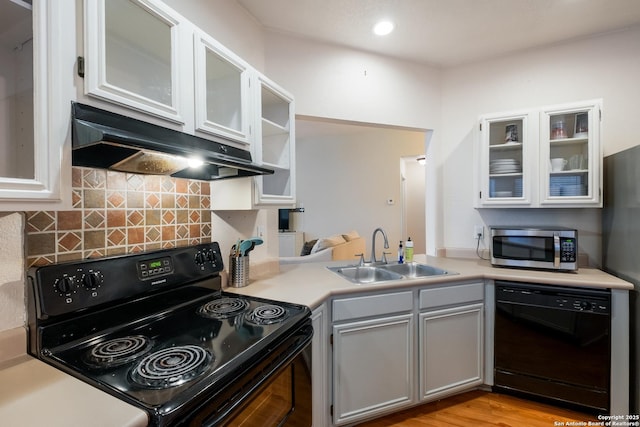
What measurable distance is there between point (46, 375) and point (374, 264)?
196 centimetres

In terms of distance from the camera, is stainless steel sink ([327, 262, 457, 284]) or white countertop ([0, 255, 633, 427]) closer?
white countertop ([0, 255, 633, 427])

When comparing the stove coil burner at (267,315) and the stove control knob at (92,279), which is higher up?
the stove control knob at (92,279)

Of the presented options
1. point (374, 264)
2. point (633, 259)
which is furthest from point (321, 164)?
point (633, 259)

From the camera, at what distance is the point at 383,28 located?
2.12m

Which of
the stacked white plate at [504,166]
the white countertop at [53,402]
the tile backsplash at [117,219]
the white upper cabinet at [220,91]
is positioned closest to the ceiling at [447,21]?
the white upper cabinet at [220,91]

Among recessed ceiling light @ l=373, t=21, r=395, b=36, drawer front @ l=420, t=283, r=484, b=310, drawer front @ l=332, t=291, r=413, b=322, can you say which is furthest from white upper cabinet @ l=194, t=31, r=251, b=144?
drawer front @ l=420, t=283, r=484, b=310

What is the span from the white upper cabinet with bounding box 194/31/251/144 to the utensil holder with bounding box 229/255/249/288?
2.23ft

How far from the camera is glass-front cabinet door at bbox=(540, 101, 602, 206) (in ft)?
6.63

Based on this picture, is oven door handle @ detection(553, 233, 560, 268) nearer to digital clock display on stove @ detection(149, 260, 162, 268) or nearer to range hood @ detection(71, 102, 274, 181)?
range hood @ detection(71, 102, 274, 181)

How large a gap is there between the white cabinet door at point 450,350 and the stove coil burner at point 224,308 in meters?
1.16

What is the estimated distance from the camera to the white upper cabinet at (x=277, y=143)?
1.65 m

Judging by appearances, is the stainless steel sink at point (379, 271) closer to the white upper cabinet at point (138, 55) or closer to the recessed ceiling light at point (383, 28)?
the white upper cabinet at point (138, 55)

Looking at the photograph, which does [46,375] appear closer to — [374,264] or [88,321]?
[88,321]

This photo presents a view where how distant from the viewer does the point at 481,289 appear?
78.2 inches
